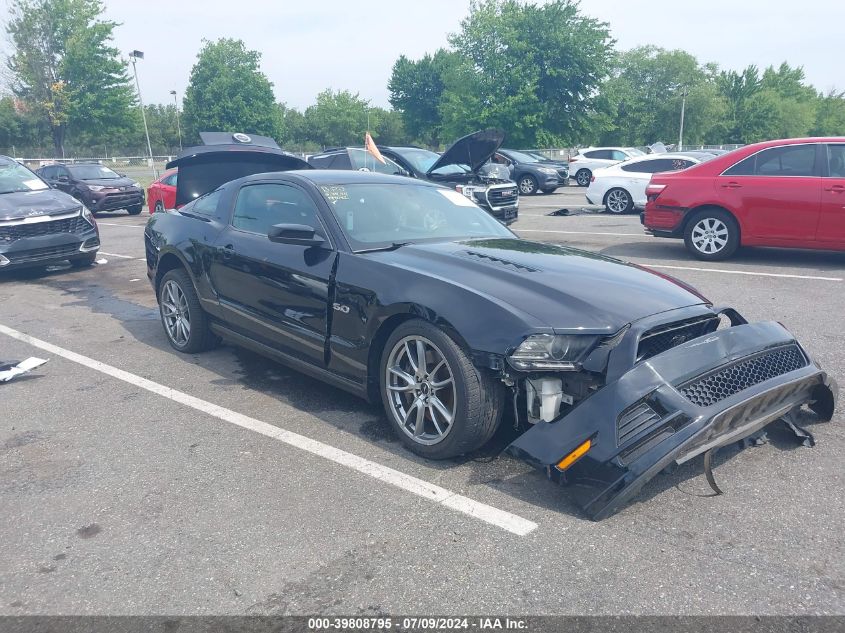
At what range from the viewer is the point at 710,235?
9.33 m

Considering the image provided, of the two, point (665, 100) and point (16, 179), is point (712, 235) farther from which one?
point (665, 100)

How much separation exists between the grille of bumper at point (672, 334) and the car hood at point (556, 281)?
109 mm

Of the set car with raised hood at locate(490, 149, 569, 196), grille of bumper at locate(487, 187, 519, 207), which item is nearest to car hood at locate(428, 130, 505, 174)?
grille of bumper at locate(487, 187, 519, 207)

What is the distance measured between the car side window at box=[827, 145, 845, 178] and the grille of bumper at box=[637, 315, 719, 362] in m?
6.00

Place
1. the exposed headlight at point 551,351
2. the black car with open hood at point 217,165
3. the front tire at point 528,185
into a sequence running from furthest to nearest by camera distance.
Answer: the front tire at point 528,185, the black car with open hood at point 217,165, the exposed headlight at point 551,351

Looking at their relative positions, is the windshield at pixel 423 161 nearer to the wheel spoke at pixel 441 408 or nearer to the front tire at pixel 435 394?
the front tire at pixel 435 394

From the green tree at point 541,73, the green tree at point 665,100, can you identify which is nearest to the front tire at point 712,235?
the green tree at point 541,73

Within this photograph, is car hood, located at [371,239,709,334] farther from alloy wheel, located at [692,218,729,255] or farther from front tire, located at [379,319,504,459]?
alloy wheel, located at [692,218,729,255]

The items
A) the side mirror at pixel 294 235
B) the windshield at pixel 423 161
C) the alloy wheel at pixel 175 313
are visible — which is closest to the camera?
the side mirror at pixel 294 235

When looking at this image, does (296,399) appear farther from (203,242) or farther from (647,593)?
(647,593)

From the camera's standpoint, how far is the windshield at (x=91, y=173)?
19.3 m

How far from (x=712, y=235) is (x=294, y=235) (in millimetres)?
6981

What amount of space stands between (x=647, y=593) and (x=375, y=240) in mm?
2611

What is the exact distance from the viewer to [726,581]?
2588 millimetres
